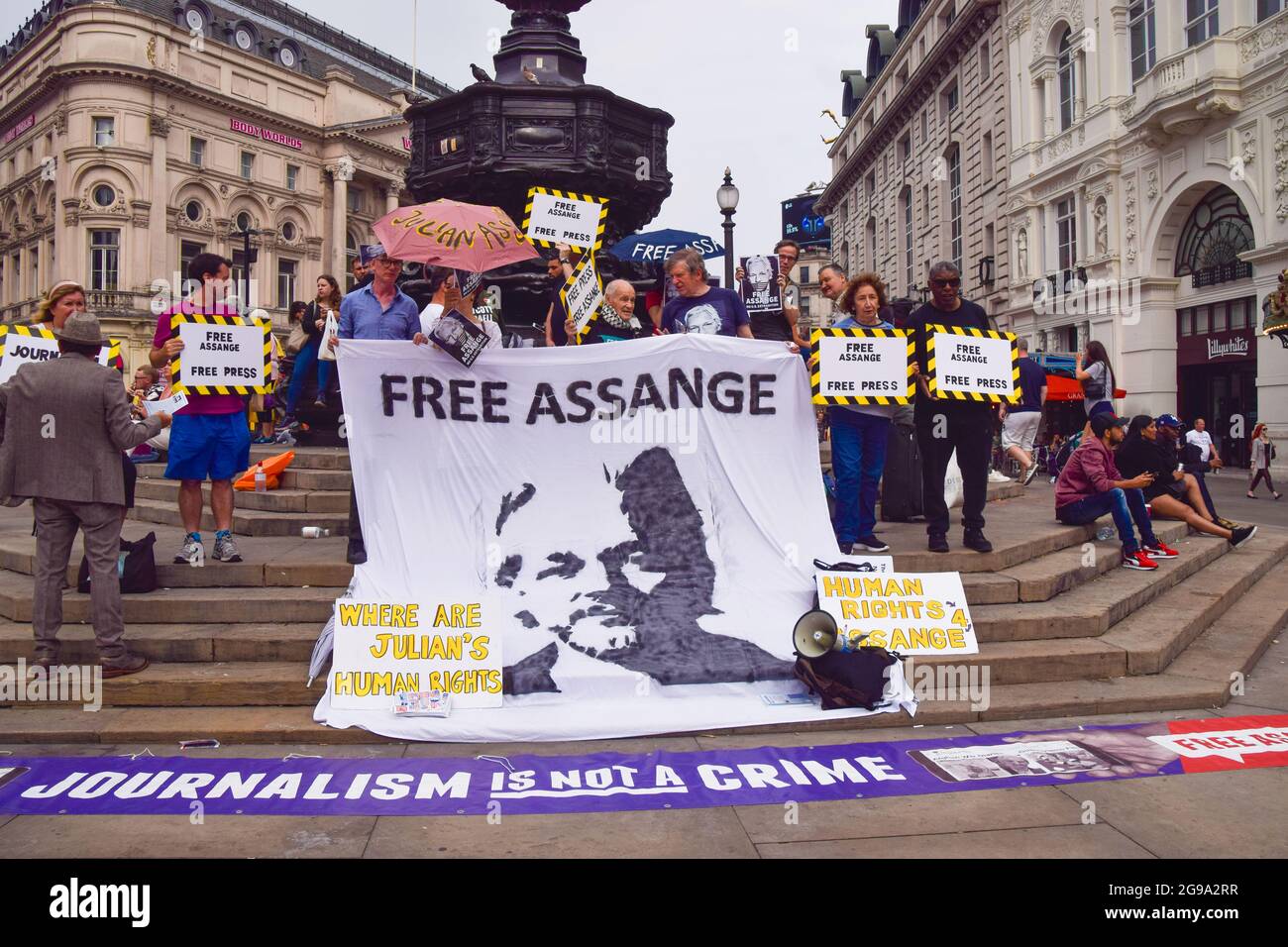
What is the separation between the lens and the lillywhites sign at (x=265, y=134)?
51.7 meters

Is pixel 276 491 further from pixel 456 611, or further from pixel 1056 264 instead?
pixel 1056 264

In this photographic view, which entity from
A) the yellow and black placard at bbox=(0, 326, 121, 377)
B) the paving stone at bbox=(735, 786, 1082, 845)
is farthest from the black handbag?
the paving stone at bbox=(735, 786, 1082, 845)

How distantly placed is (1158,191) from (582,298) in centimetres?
2352

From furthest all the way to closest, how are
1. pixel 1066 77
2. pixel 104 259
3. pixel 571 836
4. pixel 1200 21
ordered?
1. pixel 104 259
2. pixel 1066 77
3. pixel 1200 21
4. pixel 571 836

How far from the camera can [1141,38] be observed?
86.7 ft

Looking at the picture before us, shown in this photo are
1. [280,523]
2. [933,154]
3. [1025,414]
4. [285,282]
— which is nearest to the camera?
[280,523]

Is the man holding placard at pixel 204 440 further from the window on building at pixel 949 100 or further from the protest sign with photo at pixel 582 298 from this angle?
the window on building at pixel 949 100

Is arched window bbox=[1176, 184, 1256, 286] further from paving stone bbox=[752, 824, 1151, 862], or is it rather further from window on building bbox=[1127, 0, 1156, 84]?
paving stone bbox=[752, 824, 1151, 862]

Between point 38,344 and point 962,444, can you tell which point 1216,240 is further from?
point 38,344

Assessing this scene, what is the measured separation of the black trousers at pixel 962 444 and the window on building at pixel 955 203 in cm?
3521

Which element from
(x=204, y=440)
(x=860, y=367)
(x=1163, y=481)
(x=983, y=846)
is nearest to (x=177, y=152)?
(x=204, y=440)

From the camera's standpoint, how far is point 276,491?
26.7ft

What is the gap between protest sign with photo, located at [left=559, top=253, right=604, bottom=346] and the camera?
778 cm
